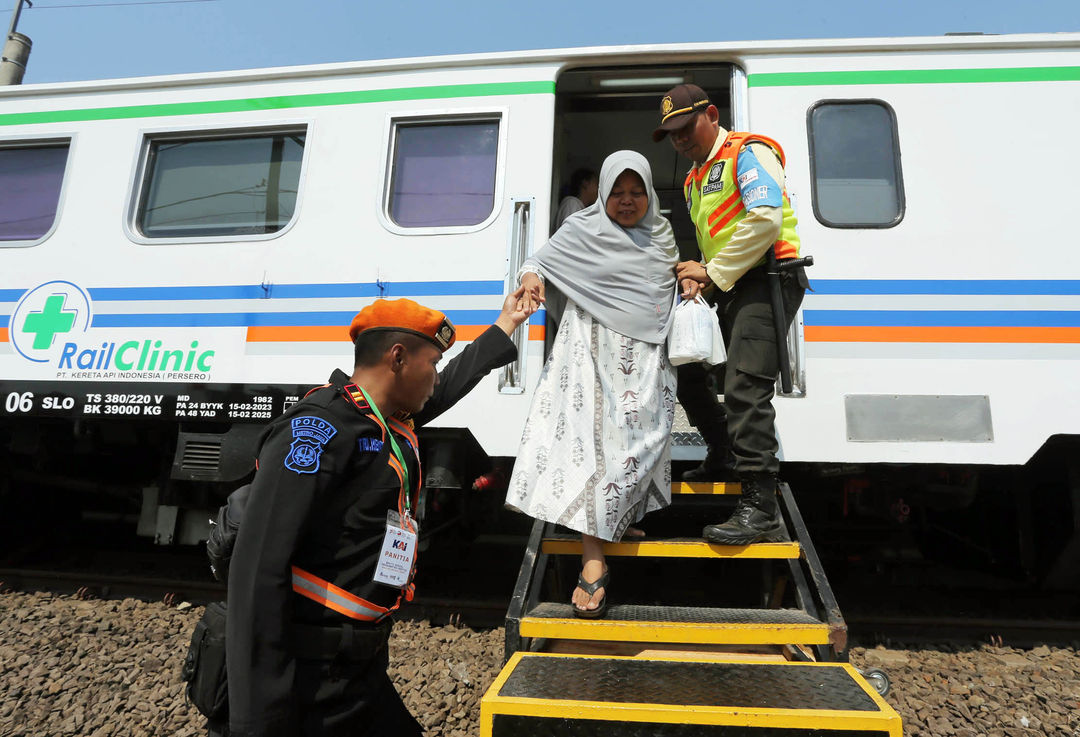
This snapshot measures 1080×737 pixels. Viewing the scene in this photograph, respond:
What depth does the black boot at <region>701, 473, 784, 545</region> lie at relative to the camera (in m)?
2.50

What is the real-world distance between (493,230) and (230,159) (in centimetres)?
175

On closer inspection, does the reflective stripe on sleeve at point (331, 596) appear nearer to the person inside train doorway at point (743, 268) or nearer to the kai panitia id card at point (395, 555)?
the kai panitia id card at point (395, 555)

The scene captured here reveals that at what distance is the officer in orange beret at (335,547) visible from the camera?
4.48 ft

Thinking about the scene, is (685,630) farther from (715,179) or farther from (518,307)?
(715,179)

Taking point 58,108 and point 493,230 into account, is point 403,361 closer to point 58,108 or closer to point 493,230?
point 493,230

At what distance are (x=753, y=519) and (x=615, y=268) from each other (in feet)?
3.66

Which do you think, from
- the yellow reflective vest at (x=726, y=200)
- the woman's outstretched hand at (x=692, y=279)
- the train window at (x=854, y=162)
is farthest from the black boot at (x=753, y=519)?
the train window at (x=854, y=162)

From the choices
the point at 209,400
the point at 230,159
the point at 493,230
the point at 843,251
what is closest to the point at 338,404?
the point at 493,230

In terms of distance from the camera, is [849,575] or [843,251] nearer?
[843,251]

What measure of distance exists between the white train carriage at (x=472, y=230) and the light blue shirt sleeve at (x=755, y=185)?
0.87 m

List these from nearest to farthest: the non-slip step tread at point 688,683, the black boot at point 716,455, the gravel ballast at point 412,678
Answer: the non-slip step tread at point 688,683
the gravel ballast at point 412,678
the black boot at point 716,455

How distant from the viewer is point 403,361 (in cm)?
170

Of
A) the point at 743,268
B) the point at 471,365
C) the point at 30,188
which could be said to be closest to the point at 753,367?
the point at 743,268

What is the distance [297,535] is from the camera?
141 cm
